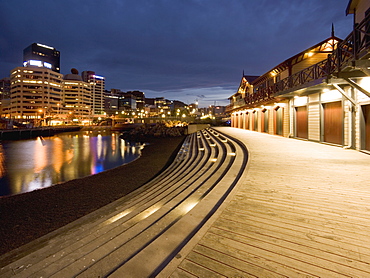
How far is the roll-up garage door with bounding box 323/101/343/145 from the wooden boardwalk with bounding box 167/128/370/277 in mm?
6783

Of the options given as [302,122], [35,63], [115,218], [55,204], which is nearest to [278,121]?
[302,122]

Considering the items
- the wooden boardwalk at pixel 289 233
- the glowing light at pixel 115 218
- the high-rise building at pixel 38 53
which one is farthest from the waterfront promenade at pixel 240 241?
the high-rise building at pixel 38 53

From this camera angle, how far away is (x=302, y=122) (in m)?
14.9

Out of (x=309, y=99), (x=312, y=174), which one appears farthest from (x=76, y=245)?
(x=309, y=99)

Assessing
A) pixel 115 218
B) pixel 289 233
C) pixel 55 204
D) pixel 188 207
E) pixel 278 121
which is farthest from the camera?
pixel 278 121

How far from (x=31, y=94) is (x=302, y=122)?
427ft

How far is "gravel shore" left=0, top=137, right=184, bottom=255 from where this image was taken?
6531 mm

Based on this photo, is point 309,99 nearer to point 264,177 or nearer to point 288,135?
point 288,135

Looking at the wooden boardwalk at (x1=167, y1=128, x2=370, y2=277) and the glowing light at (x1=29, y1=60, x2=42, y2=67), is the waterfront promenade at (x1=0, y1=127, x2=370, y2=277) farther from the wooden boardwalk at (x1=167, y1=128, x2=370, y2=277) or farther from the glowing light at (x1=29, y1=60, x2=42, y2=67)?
the glowing light at (x1=29, y1=60, x2=42, y2=67)

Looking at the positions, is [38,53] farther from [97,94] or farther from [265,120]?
[265,120]

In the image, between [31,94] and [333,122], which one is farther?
[31,94]

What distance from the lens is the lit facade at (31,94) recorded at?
344ft

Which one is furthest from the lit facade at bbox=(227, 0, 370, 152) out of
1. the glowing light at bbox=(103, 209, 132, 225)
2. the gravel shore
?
the gravel shore

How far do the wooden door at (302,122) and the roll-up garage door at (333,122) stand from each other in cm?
211
